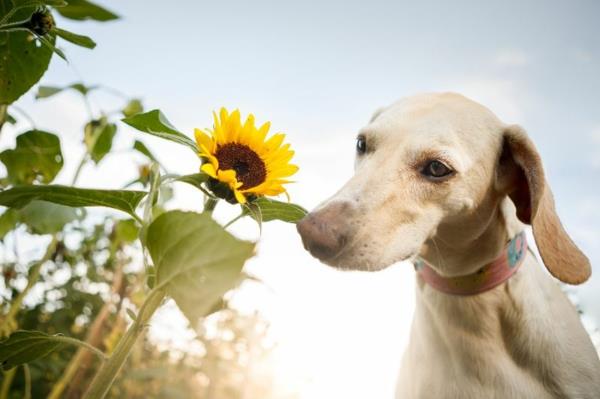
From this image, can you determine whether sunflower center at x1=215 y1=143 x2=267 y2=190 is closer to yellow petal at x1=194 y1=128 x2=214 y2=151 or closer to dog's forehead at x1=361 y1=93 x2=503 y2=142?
yellow petal at x1=194 y1=128 x2=214 y2=151

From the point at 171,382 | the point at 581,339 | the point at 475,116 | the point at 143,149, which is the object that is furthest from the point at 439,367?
the point at 171,382

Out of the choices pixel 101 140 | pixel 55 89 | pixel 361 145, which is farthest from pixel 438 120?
pixel 55 89

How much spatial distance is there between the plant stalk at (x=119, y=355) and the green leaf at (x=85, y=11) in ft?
2.53

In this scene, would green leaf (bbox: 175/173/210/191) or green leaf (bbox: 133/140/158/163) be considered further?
green leaf (bbox: 133/140/158/163)

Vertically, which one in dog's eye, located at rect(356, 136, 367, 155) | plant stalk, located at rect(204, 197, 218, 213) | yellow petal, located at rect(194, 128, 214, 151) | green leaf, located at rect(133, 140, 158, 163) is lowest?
dog's eye, located at rect(356, 136, 367, 155)

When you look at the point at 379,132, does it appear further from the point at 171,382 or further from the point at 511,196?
the point at 171,382

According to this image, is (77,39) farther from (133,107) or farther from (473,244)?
(473,244)

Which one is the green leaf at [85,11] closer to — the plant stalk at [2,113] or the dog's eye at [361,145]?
the plant stalk at [2,113]

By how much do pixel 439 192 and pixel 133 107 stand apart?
1224 mm

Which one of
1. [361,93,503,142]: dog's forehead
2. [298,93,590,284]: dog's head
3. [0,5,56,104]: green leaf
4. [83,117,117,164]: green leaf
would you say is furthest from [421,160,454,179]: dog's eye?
[0,5,56,104]: green leaf

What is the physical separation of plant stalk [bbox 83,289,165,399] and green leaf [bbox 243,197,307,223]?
255mm

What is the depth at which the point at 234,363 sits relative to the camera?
142 inches

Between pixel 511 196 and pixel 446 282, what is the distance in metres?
0.49

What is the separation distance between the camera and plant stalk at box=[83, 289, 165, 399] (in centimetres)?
73
